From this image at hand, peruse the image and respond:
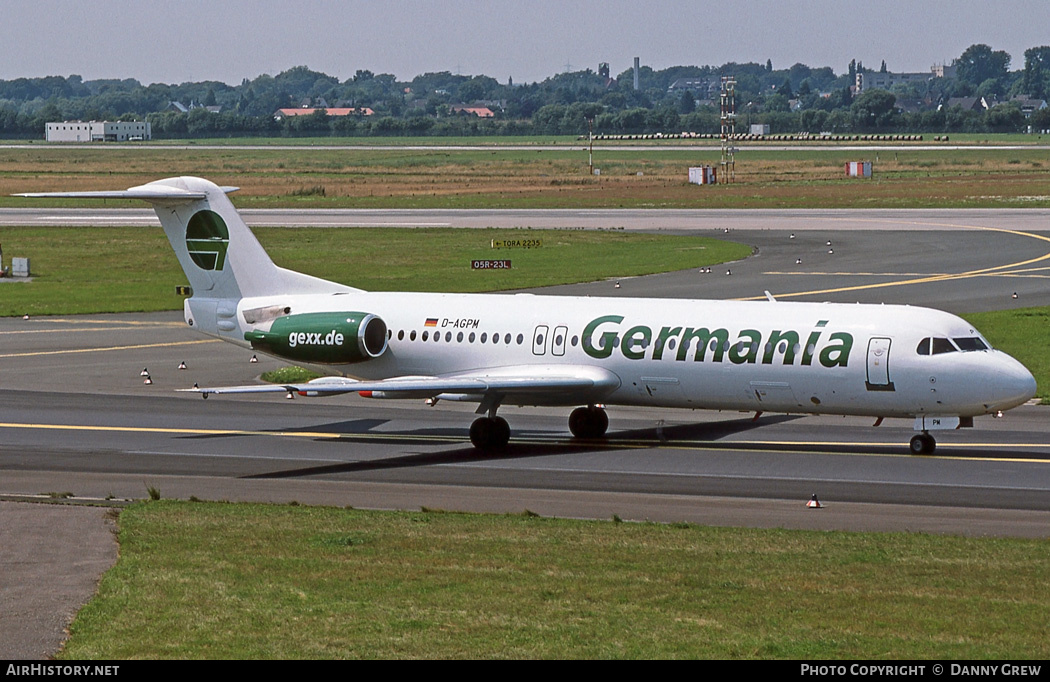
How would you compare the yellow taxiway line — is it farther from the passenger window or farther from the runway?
the passenger window

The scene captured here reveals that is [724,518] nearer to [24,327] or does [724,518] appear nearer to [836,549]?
[836,549]

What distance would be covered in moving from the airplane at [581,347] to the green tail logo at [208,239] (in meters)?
0.04

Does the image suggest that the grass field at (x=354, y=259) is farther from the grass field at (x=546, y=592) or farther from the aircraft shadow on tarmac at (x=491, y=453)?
the grass field at (x=546, y=592)

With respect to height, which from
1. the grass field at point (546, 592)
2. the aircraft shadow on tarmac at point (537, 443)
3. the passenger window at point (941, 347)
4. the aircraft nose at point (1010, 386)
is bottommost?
the aircraft shadow on tarmac at point (537, 443)

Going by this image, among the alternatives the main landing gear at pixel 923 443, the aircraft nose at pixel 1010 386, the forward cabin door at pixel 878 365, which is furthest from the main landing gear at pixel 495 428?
the aircraft nose at pixel 1010 386

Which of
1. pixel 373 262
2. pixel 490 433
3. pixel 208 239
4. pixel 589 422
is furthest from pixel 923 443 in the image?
pixel 373 262

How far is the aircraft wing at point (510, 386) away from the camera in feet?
108

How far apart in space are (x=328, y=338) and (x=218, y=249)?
443 cm

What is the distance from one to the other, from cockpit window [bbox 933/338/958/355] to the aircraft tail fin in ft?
48.2

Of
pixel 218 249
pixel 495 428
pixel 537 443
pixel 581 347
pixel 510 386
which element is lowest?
pixel 537 443

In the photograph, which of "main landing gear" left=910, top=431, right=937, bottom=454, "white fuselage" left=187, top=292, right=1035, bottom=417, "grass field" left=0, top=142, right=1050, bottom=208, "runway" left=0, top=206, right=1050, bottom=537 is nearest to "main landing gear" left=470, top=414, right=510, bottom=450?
"runway" left=0, top=206, right=1050, bottom=537

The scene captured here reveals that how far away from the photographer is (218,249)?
37844 millimetres

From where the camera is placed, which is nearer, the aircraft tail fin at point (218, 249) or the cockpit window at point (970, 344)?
the cockpit window at point (970, 344)

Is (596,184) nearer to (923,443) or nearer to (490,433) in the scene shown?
(490,433)
